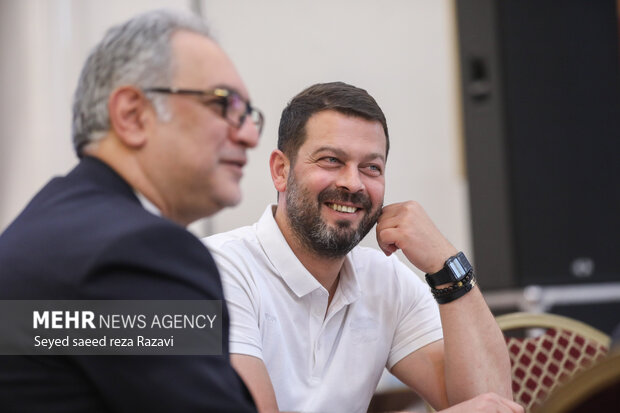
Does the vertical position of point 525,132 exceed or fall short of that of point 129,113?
it exceeds it

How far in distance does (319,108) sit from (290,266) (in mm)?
303

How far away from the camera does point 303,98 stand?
138 centimetres

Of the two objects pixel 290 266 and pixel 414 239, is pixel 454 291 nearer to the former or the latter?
pixel 414 239

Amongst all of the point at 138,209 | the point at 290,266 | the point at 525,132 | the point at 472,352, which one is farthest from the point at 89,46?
the point at 138,209

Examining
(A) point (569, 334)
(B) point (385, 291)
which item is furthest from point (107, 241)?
(A) point (569, 334)

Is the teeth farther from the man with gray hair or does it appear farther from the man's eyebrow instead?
the man with gray hair

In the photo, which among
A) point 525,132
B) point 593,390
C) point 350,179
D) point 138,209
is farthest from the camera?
point 525,132

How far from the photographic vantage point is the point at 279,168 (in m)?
1.42

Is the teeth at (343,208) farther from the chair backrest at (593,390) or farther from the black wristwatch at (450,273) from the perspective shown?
the chair backrest at (593,390)

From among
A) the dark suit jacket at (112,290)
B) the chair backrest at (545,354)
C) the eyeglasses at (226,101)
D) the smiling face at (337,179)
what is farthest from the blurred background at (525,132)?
the dark suit jacket at (112,290)

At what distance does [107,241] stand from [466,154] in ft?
10.0

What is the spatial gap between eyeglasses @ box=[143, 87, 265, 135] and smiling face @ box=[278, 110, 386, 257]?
0.35 m

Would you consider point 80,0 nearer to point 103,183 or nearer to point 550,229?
point 550,229

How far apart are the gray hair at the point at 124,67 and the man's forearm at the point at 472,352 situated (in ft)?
2.45
